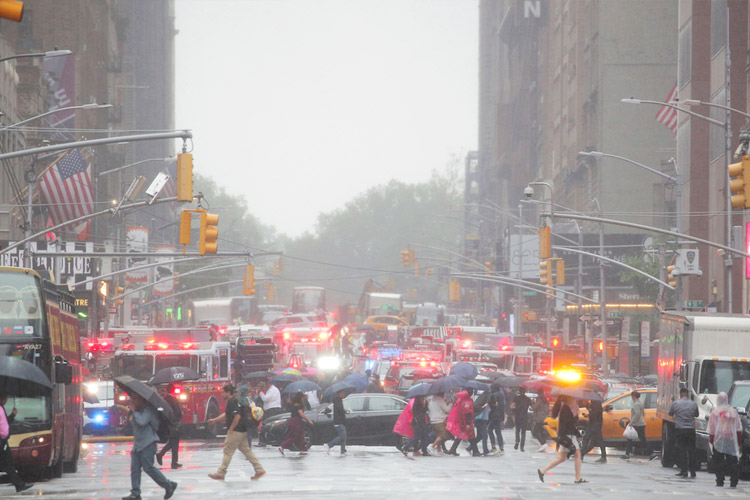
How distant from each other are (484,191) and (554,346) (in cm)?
10714

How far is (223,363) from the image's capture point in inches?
1533

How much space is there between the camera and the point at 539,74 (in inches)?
4948

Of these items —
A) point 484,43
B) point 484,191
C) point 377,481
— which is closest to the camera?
point 377,481

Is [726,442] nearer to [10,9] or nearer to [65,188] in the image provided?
[10,9]

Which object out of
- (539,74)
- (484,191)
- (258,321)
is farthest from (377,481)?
(484,191)

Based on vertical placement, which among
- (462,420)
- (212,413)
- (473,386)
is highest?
(473,386)

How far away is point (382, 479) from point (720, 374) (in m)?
7.94

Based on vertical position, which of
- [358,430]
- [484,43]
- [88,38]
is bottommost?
[358,430]

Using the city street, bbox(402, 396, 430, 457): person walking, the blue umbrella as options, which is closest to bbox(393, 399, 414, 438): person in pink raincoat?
bbox(402, 396, 430, 457): person walking

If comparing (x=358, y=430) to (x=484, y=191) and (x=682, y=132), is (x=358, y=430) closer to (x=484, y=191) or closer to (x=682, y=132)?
(x=682, y=132)

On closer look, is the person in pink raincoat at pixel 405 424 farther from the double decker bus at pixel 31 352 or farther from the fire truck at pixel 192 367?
the double decker bus at pixel 31 352

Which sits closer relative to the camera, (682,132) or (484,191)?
(682,132)

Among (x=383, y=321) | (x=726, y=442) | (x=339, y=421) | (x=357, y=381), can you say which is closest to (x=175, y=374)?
(x=339, y=421)

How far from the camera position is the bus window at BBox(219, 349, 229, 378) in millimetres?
38750
